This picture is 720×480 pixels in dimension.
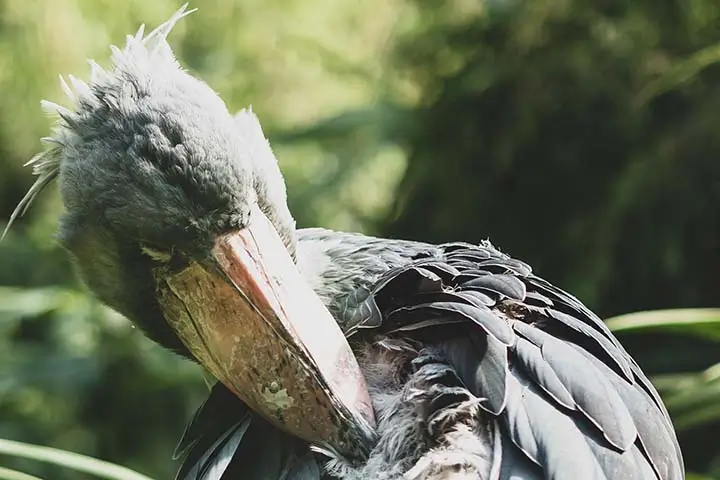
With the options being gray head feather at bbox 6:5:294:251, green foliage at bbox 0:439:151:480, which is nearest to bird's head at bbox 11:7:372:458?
gray head feather at bbox 6:5:294:251

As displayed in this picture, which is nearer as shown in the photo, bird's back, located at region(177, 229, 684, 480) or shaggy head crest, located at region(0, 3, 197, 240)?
bird's back, located at region(177, 229, 684, 480)

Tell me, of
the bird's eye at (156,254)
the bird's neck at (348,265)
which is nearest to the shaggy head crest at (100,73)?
the bird's eye at (156,254)

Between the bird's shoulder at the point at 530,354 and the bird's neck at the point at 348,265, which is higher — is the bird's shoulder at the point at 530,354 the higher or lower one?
the lower one

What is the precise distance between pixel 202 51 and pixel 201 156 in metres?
2.45

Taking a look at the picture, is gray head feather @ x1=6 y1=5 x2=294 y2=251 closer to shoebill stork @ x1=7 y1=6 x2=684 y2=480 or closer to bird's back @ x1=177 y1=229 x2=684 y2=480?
shoebill stork @ x1=7 y1=6 x2=684 y2=480

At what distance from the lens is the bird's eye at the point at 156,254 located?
1062 millimetres

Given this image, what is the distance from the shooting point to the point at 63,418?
9.27 feet

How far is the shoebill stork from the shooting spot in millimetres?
933

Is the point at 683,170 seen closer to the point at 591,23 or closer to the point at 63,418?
the point at 591,23

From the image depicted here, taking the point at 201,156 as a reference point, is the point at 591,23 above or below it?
above

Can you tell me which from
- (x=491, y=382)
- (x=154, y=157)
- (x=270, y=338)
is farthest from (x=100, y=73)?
(x=491, y=382)

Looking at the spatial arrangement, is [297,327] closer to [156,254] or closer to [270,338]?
[270,338]

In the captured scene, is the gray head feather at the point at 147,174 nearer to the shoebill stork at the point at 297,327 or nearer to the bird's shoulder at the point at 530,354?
the shoebill stork at the point at 297,327

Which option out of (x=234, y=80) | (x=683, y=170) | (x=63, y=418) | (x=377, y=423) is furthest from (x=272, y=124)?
(x=377, y=423)
